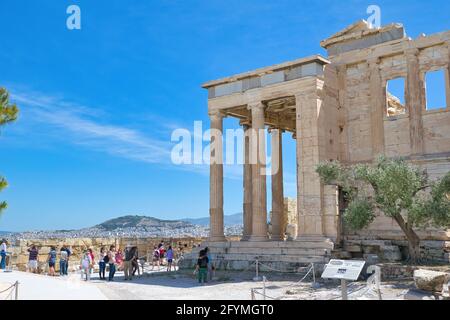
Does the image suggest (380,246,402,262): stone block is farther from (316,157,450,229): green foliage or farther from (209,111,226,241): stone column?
(209,111,226,241): stone column

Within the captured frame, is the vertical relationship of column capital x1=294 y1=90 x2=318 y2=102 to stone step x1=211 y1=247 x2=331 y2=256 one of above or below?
above

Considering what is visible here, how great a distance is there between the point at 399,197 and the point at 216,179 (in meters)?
9.20

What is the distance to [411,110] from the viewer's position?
2053 cm

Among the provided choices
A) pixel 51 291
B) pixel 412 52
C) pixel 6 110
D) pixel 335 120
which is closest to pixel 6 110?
pixel 6 110

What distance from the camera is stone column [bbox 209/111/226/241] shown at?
23406mm

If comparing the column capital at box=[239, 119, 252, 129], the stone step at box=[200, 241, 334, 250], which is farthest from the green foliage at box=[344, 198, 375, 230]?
the column capital at box=[239, 119, 252, 129]

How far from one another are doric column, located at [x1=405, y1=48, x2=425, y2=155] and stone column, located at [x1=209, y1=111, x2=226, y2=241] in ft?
26.5

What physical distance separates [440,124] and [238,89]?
8235mm

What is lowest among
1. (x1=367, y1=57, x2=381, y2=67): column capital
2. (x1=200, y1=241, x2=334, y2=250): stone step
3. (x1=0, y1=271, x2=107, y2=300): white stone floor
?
(x1=0, y1=271, x2=107, y2=300): white stone floor

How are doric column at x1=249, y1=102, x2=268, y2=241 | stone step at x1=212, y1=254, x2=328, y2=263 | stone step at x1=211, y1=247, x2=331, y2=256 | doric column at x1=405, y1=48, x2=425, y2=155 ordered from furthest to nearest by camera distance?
doric column at x1=249, y1=102, x2=268, y2=241, doric column at x1=405, y1=48, x2=425, y2=155, stone step at x1=211, y1=247, x2=331, y2=256, stone step at x1=212, y1=254, x2=328, y2=263

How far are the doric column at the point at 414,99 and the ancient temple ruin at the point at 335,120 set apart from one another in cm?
4

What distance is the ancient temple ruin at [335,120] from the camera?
65.2 feet
